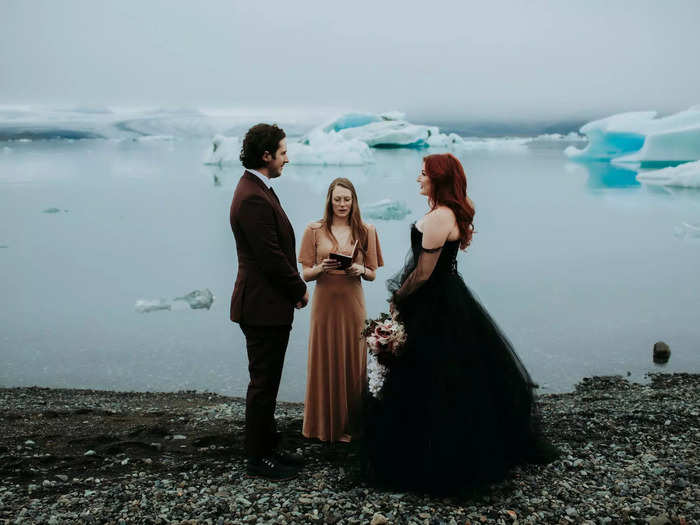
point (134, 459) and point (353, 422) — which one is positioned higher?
point (353, 422)

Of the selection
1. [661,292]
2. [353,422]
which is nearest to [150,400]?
[353,422]

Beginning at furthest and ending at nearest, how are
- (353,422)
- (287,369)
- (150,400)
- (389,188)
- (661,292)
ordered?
1. (389,188)
2. (661,292)
3. (287,369)
4. (150,400)
5. (353,422)

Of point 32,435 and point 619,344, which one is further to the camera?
point 619,344

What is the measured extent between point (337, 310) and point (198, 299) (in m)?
7.32

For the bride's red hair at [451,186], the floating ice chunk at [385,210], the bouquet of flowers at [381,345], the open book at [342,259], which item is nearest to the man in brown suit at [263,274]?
the open book at [342,259]

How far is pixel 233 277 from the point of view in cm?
1401

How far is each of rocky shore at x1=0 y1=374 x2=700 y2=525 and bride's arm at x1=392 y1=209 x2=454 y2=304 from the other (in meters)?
1.06

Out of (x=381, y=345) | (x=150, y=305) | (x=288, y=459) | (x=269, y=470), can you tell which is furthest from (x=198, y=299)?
(x=381, y=345)

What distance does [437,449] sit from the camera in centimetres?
297

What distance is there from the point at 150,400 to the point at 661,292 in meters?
9.75

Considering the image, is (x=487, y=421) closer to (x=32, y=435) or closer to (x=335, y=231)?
(x=335, y=231)

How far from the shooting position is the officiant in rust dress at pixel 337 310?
3604mm

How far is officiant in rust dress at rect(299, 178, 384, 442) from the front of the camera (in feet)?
11.8

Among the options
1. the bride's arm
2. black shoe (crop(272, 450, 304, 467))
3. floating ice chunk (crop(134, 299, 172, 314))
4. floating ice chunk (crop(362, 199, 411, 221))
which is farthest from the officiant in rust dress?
floating ice chunk (crop(362, 199, 411, 221))
